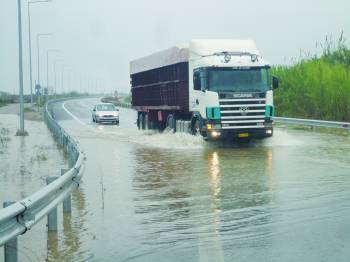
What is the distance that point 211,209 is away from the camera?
1052 centimetres

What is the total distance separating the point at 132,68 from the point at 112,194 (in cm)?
2475

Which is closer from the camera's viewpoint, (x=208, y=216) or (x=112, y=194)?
(x=208, y=216)

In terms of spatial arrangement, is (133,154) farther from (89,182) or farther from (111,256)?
(111,256)

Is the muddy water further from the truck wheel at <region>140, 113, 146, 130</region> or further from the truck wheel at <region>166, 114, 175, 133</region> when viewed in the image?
the truck wheel at <region>140, 113, 146, 130</region>

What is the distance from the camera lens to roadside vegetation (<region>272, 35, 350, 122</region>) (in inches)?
1442

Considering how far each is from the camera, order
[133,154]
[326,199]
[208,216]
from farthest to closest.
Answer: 1. [133,154]
2. [326,199]
3. [208,216]

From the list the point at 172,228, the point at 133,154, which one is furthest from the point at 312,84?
the point at 172,228

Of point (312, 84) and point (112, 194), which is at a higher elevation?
point (312, 84)

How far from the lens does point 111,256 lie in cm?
745

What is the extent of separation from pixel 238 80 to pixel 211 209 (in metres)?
13.6

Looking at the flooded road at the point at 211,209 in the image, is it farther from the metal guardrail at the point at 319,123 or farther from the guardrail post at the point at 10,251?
the metal guardrail at the point at 319,123

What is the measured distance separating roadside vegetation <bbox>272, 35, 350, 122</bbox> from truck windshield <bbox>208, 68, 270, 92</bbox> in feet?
42.2

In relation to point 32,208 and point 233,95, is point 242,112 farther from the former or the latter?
point 32,208

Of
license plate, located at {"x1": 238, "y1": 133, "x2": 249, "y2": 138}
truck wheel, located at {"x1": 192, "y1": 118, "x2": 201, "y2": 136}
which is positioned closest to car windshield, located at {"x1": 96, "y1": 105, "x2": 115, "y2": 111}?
truck wheel, located at {"x1": 192, "y1": 118, "x2": 201, "y2": 136}
